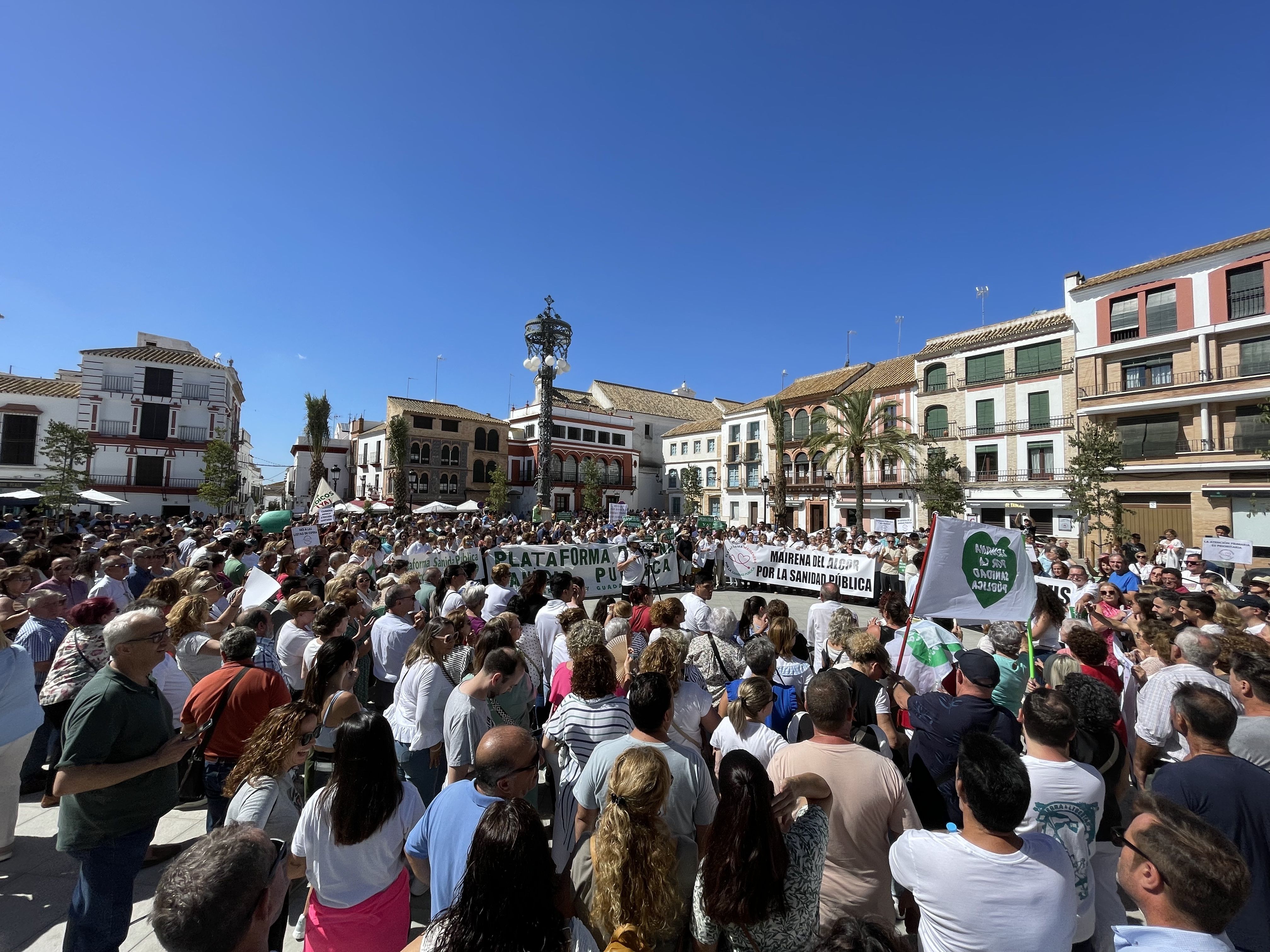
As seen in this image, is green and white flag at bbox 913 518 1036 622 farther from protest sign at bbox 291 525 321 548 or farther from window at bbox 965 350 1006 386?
window at bbox 965 350 1006 386

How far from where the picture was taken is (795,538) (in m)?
18.1

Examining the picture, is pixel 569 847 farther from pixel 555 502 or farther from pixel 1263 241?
pixel 555 502

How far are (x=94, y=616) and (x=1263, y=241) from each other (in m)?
36.4

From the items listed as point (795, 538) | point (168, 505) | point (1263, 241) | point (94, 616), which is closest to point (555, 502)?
point (168, 505)

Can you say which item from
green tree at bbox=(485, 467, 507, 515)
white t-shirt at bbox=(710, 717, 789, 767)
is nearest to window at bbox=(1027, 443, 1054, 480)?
white t-shirt at bbox=(710, 717, 789, 767)

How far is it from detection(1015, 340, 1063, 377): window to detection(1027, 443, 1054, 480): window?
3.73 m

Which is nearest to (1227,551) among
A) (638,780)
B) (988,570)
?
(988,570)

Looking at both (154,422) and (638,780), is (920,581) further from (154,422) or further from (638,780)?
(154,422)

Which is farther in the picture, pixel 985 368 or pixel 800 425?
pixel 800 425

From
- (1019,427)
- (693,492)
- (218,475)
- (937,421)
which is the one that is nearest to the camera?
(1019,427)

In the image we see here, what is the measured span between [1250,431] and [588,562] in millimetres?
28083

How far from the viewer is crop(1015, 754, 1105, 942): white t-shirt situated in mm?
2600

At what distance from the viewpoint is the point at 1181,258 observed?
25.4 m

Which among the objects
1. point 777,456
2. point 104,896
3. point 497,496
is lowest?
point 104,896
